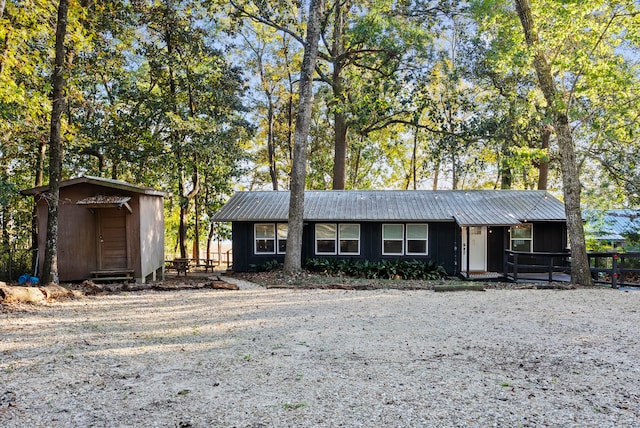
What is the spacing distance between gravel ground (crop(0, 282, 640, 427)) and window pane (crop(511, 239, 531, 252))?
26.0ft

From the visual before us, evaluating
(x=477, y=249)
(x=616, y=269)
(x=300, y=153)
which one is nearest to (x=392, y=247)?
(x=477, y=249)

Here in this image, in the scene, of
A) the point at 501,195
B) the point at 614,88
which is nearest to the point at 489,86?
the point at 501,195

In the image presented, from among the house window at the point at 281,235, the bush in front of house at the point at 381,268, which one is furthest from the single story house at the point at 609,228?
the house window at the point at 281,235

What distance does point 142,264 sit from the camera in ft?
38.7

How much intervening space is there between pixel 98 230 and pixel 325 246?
778cm

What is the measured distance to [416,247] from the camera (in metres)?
15.7

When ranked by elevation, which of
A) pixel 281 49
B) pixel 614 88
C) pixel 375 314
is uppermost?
Result: pixel 281 49

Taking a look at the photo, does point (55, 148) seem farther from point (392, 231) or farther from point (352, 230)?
point (392, 231)

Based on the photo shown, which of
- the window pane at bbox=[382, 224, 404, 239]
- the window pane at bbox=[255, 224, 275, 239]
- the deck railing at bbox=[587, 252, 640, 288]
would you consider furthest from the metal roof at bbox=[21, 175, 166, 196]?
the deck railing at bbox=[587, 252, 640, 288]

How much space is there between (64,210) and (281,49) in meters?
18.2

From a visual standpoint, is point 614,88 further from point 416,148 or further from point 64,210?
point 416,148

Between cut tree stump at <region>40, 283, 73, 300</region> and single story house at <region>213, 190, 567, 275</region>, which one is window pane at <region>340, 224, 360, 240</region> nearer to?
single story house at <region>213, 190, 567, 275</region>

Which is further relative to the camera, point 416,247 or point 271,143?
point 271,143

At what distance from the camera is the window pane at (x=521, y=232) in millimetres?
15867
